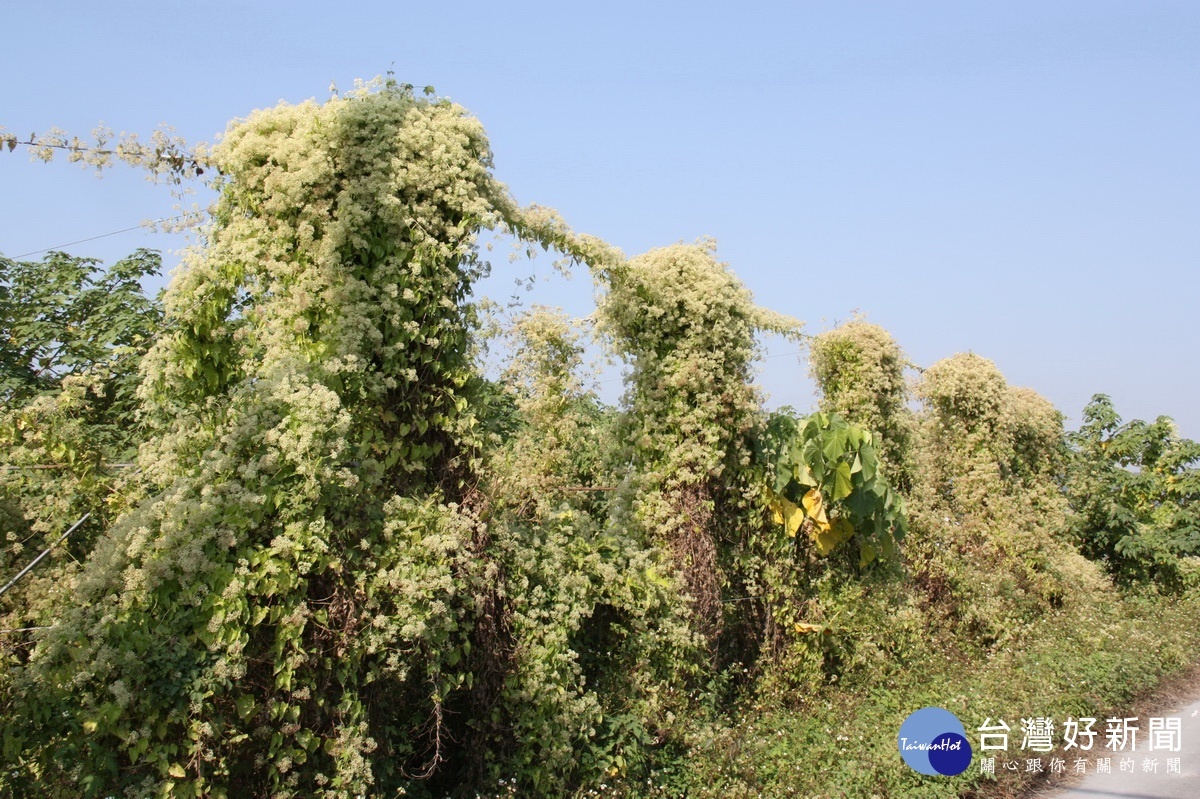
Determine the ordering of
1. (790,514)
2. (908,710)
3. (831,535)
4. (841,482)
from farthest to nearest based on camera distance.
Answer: (831,535) < (841,482) < (790,514) < (908,710)

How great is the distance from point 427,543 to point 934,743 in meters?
3.83

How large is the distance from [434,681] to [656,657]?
1.81 meters

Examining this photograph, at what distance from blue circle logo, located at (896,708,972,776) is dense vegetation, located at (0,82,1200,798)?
0.21 metres

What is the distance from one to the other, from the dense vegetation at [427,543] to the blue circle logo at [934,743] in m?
0.21

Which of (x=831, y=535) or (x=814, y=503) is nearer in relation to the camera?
(x=814, y=503)

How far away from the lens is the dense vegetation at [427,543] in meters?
3.28

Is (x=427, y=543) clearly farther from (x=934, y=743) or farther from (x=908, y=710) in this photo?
(x=908, y=710)

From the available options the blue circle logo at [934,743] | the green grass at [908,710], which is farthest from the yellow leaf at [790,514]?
the blue circle logo at [934,743]

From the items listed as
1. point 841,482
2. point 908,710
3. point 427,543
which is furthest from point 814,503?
point 427,543

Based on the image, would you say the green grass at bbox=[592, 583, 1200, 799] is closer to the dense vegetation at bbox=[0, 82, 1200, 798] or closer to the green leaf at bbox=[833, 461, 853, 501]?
the dense vegetation at bbox=[0, 82, 1200, 798]

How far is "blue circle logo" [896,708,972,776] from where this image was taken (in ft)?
19.0

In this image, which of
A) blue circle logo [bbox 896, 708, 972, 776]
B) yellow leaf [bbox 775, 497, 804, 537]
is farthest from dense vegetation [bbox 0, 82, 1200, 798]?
blue circle logo [bbox 896, 708, 972, 776]

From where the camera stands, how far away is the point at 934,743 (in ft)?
19.5

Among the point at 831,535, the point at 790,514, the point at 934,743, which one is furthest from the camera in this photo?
the point at 831,535
